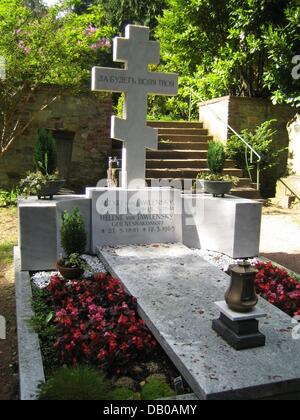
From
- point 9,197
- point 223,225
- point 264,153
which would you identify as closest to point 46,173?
point 223,225

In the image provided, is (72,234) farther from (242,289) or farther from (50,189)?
(242,289)

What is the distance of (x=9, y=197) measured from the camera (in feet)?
27.7

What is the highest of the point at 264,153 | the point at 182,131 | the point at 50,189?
the point at 182,131

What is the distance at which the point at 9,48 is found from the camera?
791cm

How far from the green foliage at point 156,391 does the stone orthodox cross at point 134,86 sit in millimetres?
3233

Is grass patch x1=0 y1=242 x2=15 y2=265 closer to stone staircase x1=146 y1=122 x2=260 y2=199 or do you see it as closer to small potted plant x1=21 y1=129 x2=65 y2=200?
small potted plant x1=21 y1=129 x2=65 y2=200

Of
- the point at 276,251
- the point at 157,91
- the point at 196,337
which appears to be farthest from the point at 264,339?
the point at 157,91

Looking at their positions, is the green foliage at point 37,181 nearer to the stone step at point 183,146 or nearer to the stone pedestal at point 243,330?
the stone pedestal at point 243,330

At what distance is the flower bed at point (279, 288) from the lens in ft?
12.3

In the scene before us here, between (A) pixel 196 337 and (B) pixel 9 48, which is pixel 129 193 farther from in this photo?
(B) pixel 9 48

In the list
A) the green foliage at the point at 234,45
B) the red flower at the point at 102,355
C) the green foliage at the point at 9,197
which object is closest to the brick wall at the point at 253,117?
the green foliage at the point at 234,45

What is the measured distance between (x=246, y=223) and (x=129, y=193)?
1.55 meters

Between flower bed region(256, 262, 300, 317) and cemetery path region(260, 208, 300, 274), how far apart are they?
0.71 meters

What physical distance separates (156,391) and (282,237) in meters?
4.79
